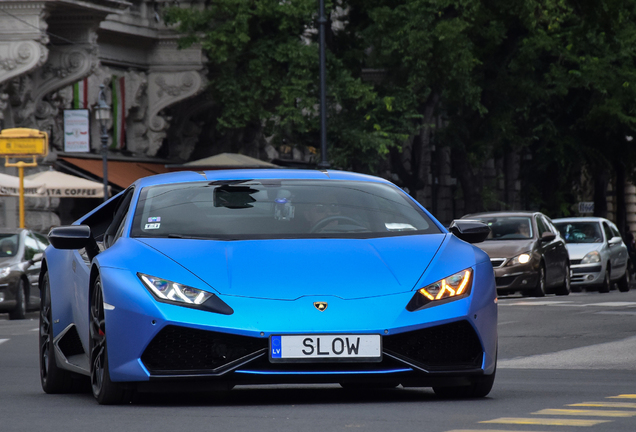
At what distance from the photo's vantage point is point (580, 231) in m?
30.1

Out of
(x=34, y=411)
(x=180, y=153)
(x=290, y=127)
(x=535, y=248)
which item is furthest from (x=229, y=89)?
(x=34, y=411)

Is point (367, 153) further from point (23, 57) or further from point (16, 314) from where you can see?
point (16, 314)

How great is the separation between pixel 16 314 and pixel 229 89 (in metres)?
13.5

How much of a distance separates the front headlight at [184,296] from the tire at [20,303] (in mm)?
14774

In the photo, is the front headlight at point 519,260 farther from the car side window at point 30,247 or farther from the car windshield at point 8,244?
the car windshield at point 8,244

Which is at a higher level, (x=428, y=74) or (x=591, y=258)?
(x=428, y=74)

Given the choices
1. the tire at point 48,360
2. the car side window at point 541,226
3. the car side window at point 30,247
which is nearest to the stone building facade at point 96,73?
the car side window at point 30,247

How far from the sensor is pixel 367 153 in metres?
34.2

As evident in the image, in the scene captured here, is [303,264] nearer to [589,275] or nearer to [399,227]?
[399,227]

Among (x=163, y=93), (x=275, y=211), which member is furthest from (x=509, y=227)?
(x=275, y=211)

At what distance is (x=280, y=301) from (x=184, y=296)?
0.45 metres

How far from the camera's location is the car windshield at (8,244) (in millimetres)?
21484

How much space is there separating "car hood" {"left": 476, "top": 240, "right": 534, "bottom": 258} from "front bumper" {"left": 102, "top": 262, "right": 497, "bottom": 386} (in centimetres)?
1667

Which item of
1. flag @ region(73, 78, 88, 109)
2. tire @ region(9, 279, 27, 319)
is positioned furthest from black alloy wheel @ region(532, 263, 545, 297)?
flag @ region(73, 78, 88, 109)
